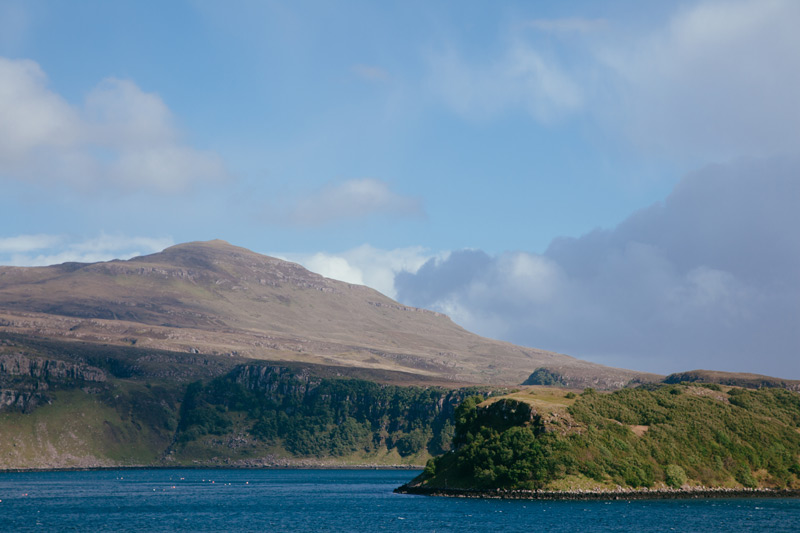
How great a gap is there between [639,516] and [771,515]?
26.8 m

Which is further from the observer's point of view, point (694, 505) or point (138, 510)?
point (138, 510)

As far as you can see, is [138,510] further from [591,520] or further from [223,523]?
[591,520]

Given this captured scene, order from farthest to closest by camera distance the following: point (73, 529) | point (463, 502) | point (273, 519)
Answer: point (463, 502) < point (273, 519) < point (73, 529)

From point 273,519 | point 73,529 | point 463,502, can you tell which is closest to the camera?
point 73,529

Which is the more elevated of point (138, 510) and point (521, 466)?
point (521, 466)

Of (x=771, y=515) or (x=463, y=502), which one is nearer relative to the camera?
(x=771, y=515)

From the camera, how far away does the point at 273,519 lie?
174500mm

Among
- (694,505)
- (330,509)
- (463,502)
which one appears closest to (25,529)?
(330,509)

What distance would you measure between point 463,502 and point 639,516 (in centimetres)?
4473

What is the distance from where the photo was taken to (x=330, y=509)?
199 m

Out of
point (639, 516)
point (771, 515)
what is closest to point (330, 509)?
point (639, 516)

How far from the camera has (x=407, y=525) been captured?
15825cm

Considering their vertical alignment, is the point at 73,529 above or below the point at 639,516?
below

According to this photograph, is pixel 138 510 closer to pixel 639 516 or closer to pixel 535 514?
pixel 535 514
